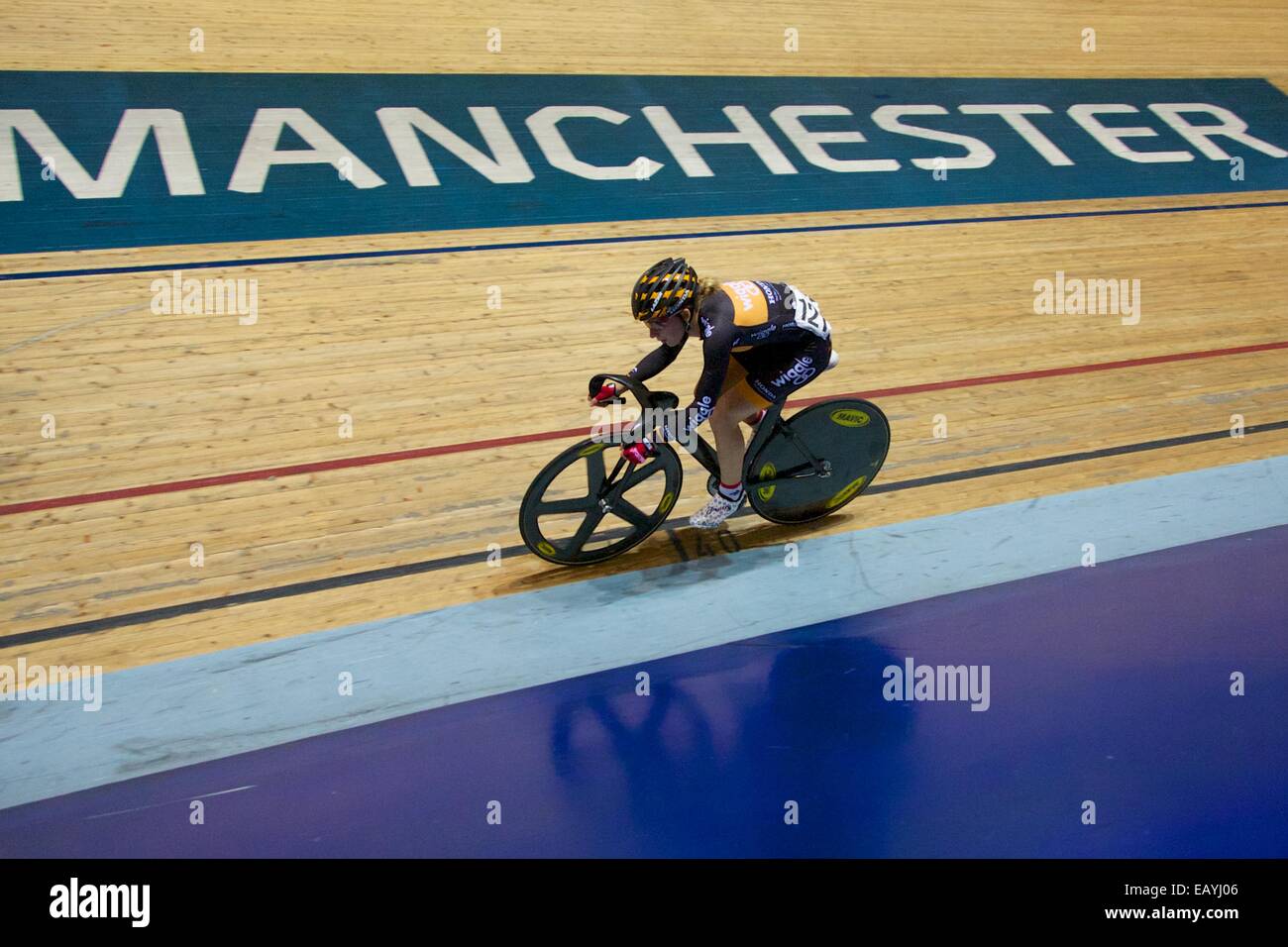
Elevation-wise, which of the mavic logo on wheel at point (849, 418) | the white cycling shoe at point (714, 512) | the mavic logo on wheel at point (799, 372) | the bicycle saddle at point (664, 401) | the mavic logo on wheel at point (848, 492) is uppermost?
the mavic logo on wheel at point (799, 372)

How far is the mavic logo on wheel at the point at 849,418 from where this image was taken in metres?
3.87

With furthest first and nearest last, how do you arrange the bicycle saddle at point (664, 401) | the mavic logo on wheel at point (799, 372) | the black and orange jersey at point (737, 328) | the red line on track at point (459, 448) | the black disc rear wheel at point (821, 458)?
the red line on track at point (459, 448) < the black disc rear wheel at point (821, 458) < the mavic logo on wheel at point (799, 372) < the bicycle saddle at point (664, 401) < the black and orange jersey at point (737, 328)

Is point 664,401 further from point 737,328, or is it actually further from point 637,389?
point 737,328

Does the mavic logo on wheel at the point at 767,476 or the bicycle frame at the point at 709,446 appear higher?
the bicycle frame at the point at 709,446

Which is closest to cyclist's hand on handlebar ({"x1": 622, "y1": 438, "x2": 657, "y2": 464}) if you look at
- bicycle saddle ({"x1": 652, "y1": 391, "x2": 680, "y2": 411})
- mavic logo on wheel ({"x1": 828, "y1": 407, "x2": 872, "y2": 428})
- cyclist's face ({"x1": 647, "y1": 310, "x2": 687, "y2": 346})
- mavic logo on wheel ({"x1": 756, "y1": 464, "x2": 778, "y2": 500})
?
bicycle saddle ({"x1": 652, "y1": 391, "x2": 680, "y2": 411})

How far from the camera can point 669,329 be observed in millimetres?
3420

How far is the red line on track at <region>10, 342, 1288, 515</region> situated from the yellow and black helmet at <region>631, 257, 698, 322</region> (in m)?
1.02

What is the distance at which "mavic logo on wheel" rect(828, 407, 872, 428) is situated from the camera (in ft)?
12.7

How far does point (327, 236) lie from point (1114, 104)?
218 inches

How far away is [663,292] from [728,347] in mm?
274

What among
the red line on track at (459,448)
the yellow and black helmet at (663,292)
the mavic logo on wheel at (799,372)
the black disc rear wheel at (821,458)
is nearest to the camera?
the yellow and black helmet at (663,292)

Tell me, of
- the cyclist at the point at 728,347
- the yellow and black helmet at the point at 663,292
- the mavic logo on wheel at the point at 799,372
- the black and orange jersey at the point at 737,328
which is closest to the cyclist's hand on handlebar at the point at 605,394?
the cyclist at the point at 728,347

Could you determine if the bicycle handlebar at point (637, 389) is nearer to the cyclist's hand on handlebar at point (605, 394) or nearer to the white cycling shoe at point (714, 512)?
the cyclist's hand on handlebar at point (605, 394)

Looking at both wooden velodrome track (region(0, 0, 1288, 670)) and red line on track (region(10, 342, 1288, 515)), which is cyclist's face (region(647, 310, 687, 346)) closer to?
wooden velodrome track (region(0, 0, 1288, 670))
